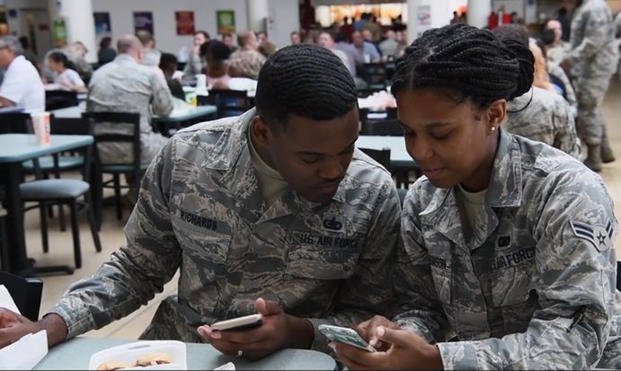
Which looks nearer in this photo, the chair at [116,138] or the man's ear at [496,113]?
the man's ear at [496,113]

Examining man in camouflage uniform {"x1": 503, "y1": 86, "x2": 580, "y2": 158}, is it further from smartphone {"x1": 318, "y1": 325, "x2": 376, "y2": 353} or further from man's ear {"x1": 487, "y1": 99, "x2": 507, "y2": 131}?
smartphone {"x1": 318, "y1": 325, "x2": 376, "y2": 353}

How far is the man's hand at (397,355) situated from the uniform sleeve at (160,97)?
473 cm

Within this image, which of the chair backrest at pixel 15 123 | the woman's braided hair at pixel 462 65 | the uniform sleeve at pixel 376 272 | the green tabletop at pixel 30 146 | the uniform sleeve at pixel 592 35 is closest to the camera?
the woman's braided hair at pixel 462 65

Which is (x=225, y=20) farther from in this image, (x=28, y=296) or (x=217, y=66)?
(x=28, y=296)

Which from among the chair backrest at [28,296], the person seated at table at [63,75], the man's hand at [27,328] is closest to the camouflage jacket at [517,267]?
the man's hand at [27,328]

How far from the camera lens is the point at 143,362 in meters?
1.27

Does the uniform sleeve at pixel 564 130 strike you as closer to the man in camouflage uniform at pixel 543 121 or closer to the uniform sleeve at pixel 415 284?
the man in camouflage uniform at pixel 543 121

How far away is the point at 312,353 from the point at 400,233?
436 mm

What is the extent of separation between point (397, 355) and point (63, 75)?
8.82 meters

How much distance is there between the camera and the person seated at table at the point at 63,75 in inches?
361

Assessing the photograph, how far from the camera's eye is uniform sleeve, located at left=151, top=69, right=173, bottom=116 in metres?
5.73

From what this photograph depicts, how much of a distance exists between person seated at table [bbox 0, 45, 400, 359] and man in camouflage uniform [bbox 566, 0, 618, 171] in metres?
5.18

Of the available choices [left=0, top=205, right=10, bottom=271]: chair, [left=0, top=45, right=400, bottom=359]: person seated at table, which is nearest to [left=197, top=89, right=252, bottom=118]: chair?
[left=0, top=205, right=10, bottom=271]: chair

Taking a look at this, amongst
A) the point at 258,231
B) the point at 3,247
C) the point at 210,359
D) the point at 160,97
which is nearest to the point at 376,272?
the point at 258,231
